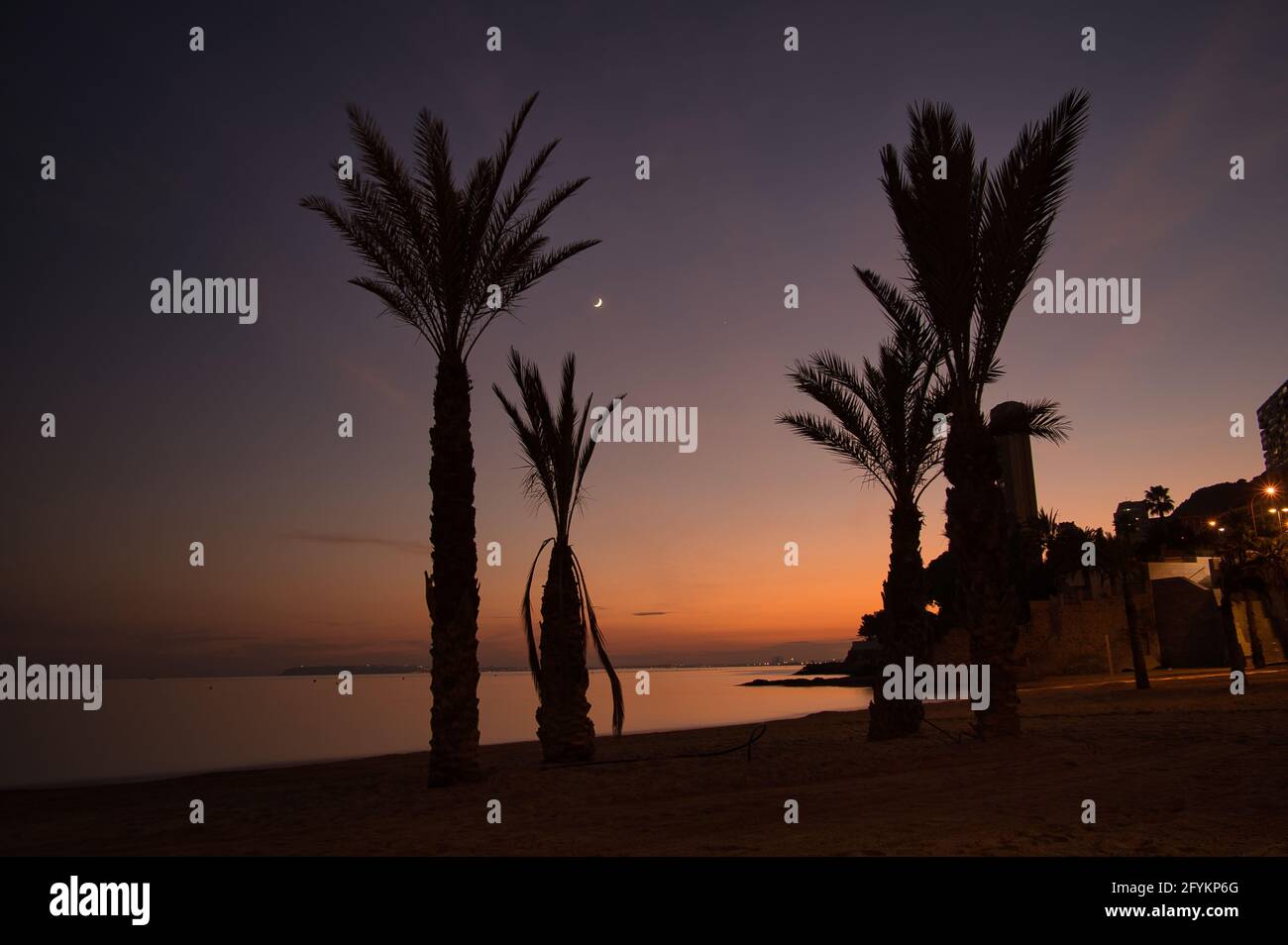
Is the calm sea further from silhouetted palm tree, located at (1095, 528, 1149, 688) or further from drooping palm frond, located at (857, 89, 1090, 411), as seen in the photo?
drooping palm frond, located at (857, 89, 1090, 411)

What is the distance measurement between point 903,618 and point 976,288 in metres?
5.90

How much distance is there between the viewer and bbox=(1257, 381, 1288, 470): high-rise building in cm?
11619

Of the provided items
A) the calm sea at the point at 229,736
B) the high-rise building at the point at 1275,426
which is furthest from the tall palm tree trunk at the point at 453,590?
the high-rise building at the point at 1275,426

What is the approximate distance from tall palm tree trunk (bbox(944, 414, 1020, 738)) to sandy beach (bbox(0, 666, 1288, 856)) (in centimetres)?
149

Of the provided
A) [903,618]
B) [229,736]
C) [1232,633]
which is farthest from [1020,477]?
[903,618]

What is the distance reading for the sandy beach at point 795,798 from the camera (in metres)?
6.38

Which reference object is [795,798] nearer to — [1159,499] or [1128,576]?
[1128,576]

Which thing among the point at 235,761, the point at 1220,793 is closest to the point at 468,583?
the point at 1220,793

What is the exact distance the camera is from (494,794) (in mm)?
9789

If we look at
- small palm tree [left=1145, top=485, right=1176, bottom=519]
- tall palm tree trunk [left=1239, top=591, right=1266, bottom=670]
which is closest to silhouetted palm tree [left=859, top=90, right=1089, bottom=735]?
tall palm tree trunk [left=1239, top=591, right=1266, bottom=670]

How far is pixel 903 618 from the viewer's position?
1453 cm

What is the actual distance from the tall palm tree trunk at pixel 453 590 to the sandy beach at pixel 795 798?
0.58 metres
